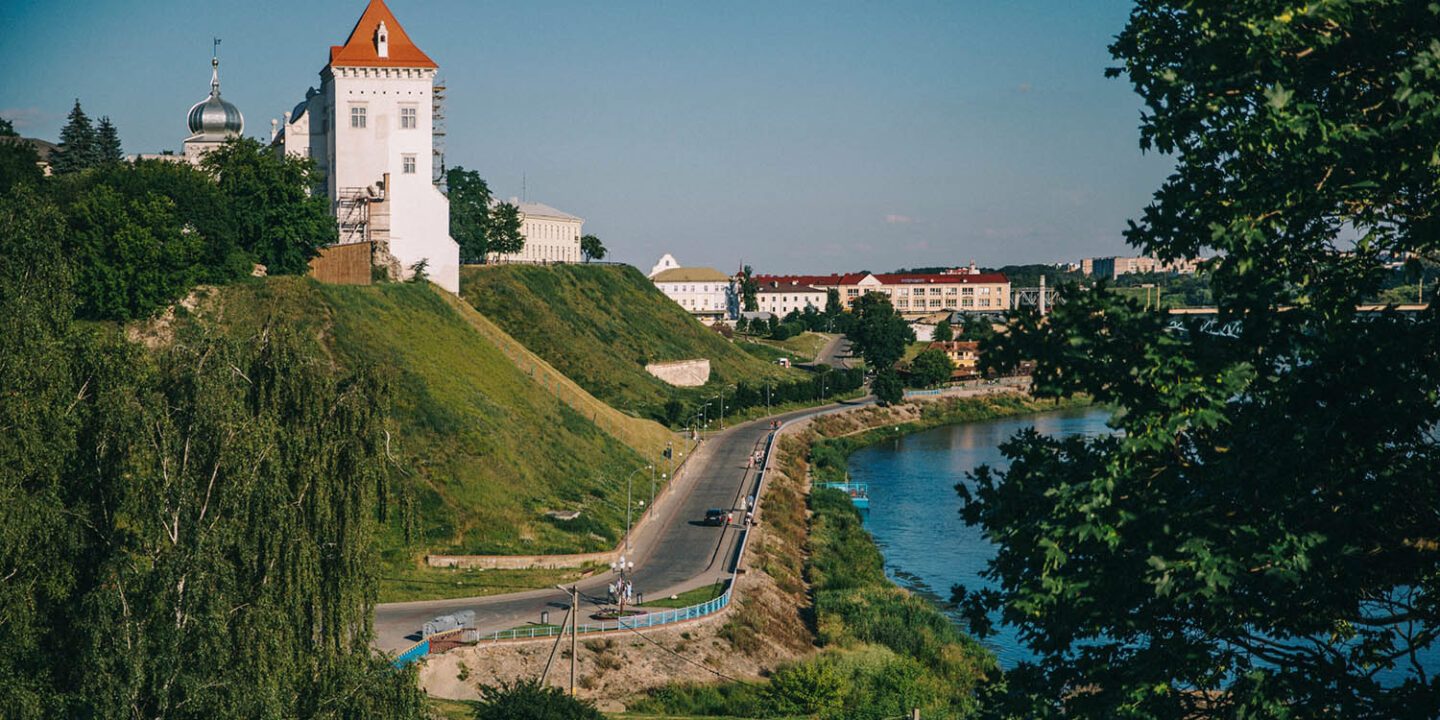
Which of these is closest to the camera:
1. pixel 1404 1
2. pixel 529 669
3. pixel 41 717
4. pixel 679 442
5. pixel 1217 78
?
pixel 1404 1

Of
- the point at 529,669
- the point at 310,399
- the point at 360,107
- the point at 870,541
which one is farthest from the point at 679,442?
the point at 310,399

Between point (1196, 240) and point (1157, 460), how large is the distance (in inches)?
83.5

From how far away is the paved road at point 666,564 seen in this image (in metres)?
41.4

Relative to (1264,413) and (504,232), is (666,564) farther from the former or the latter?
(504,232)

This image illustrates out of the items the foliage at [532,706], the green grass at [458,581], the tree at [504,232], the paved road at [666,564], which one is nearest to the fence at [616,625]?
the paved road at [666,564]

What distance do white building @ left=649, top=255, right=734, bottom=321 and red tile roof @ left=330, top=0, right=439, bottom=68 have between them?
114 meters

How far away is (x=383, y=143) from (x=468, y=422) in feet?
75.9

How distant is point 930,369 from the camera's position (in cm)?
13125

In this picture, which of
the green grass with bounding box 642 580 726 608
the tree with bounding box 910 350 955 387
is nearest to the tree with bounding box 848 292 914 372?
the tree with bounding box 910 350 955 387

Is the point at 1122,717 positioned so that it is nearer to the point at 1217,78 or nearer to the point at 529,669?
the point at 1217,78

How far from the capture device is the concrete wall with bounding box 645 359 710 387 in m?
105

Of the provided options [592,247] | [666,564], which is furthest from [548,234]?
[666,564]

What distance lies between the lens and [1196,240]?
12.3 meters

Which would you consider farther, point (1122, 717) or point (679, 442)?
point (679, 442)
